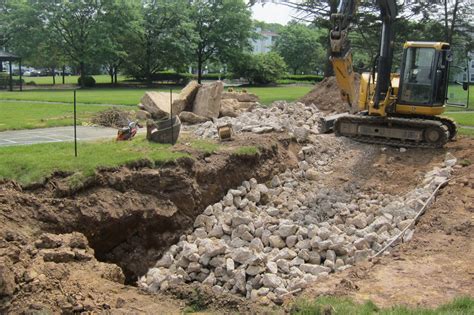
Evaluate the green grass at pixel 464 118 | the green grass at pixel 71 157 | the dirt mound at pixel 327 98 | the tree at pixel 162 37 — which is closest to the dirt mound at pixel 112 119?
the green grass at pixel 71 157

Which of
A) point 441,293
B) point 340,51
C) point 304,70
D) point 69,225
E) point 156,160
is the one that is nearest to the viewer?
point 441,293

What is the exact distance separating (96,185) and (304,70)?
70618 millimetres

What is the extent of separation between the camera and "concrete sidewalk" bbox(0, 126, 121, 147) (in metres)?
13.9

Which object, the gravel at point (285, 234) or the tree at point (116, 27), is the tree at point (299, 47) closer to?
the tree at point (116, 27)

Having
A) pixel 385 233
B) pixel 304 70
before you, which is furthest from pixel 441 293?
pixel 304 70

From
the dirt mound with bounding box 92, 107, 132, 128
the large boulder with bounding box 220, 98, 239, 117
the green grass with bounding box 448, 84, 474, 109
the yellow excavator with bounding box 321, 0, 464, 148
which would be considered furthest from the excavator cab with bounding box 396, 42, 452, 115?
the dirt mound with bounding box 92, 107, 132, 128

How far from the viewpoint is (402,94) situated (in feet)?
51.3

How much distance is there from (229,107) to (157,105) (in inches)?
106

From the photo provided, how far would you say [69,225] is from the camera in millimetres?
9219

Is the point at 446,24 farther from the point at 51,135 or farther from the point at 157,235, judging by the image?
the point at 157,235

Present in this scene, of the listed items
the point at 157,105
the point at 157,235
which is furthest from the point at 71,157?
the point at 157,105

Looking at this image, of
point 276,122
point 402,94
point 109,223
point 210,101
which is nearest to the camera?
point 109,223

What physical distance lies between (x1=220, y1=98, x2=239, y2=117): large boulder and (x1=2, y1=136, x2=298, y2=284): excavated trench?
6.14 metres

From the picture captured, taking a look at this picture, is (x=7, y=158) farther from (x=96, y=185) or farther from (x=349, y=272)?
(x=349, y=272)
